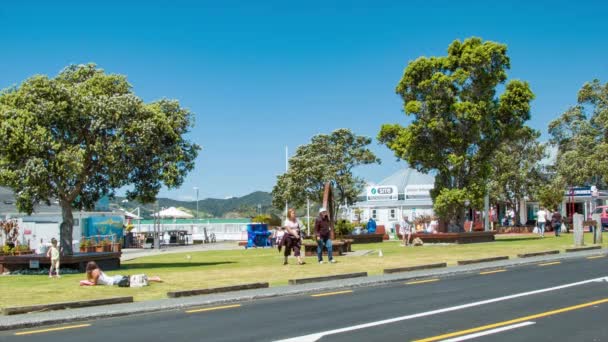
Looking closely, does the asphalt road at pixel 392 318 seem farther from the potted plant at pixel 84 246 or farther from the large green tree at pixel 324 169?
the large green tree at pixel 324 169

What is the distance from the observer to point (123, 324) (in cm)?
1131

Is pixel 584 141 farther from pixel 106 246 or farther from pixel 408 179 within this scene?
pixel 106 246

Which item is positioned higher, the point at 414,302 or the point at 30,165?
the point at 30,165

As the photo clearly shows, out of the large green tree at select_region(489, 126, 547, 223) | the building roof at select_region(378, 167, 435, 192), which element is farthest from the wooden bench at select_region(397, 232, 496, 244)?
the building roof at select_region(378, 167, 435, 192)

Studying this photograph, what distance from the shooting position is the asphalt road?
959 centimetres

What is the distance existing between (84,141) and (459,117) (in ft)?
62.3

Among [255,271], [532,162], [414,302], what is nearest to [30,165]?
[255,271]

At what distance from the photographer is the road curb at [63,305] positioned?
12414mm

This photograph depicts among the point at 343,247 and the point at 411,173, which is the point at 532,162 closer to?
the point at 411,173

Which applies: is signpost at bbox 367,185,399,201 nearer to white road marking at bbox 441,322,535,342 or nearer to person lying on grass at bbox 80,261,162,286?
person lying on grass at bbox 80,261,162,286

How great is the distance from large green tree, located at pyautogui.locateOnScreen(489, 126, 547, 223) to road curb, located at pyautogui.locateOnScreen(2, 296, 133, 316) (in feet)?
152

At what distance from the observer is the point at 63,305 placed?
42.7 ft

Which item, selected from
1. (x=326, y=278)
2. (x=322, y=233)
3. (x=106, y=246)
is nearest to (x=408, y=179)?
(x=106, y=246)

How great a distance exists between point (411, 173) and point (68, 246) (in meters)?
57.1
